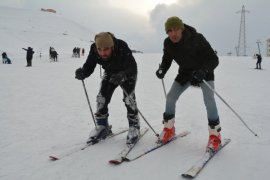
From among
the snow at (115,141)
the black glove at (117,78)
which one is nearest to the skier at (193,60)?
the snow at (115,141)

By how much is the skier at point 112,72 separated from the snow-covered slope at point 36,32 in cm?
4501

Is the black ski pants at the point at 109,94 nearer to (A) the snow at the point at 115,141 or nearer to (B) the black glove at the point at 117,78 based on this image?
(B) the black glove at the point at 117,78

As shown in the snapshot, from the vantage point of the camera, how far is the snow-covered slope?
202ft

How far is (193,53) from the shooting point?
14.6 feet

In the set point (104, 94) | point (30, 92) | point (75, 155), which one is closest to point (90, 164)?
point (75, 155)

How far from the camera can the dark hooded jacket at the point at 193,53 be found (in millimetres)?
4395

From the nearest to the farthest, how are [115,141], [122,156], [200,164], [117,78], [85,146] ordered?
[200,164]
[122,156]
[117,78]
[85,146]
[115,141]

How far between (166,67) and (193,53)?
2.42 feet

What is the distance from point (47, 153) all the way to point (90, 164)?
33.3 inches

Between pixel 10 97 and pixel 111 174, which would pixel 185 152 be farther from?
pixel 10 97

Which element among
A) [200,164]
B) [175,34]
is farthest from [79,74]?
[200,164]

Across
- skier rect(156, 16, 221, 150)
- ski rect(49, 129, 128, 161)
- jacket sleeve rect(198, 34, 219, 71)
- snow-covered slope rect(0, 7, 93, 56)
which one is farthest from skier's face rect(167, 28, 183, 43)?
snow-covered slope rect(0, 7, 93, 56)

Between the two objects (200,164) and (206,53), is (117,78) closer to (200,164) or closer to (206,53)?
(206,53)

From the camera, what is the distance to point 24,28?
81125 millimetres
